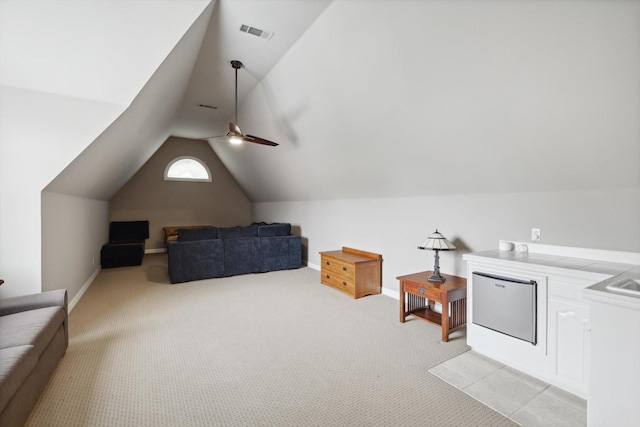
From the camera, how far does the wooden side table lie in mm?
2762

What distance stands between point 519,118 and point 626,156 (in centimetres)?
71

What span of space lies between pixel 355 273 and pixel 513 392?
2.24m

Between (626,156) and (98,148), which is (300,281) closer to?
(98,148)

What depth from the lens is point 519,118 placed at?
2240 millimetres

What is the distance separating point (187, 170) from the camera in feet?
28.2

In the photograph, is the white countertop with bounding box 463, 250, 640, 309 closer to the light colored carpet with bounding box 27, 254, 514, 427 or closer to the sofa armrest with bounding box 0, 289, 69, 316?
the light colored carpet with bounding box 27, 254, 514, 427

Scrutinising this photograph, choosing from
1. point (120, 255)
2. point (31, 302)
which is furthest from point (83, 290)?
point (31, 302)

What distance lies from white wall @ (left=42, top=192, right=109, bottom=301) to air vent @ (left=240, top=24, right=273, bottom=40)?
8.41 ft

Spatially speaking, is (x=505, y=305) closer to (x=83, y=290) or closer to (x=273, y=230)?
(x=273, y=230)

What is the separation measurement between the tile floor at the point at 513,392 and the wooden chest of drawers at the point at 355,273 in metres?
1.77

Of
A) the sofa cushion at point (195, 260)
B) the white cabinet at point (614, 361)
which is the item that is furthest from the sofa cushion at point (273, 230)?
the white cabinet at point (614, 361)

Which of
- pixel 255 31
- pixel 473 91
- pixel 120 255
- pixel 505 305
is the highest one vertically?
pixel 255 31

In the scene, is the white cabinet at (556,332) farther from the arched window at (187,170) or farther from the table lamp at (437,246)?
the arched window at (187,170)

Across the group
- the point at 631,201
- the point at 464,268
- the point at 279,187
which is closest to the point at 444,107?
the point at 631,201
